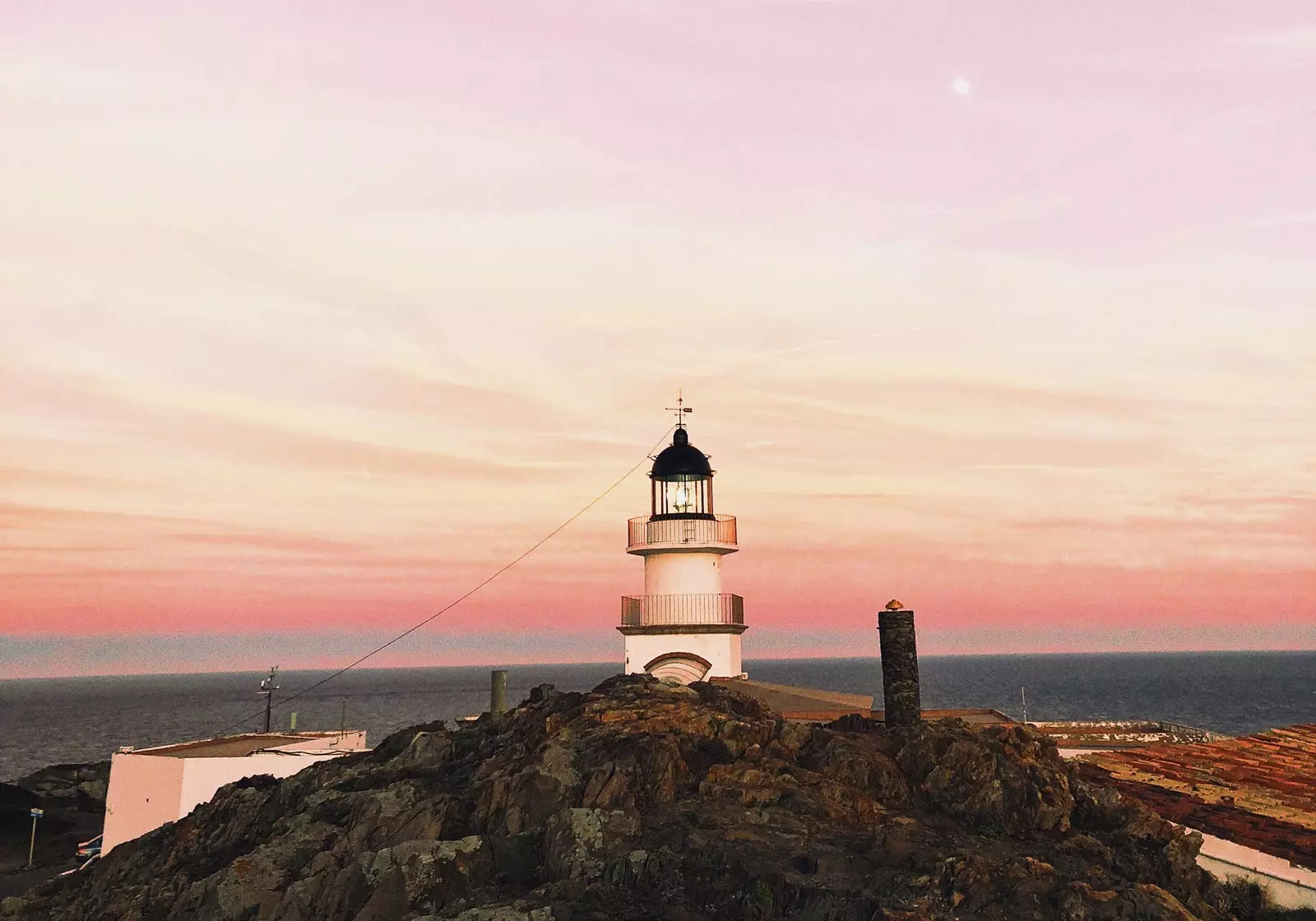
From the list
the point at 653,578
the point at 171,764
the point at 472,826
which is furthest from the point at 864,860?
the point at 171,764

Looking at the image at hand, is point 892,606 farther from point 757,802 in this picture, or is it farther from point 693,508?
point 693,508

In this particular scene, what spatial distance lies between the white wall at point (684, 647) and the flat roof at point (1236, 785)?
13.7 meters

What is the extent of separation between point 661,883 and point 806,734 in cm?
643

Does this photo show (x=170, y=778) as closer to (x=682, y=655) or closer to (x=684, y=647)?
(x=682, y=655)

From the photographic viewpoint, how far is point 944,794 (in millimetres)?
19328

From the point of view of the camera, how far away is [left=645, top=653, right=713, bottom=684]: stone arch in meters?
36.4

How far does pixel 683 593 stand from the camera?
37031mm

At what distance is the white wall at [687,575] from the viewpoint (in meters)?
37.1

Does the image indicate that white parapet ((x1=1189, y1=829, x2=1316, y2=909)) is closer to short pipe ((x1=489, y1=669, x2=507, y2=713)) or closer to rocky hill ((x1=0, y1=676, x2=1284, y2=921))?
rocky hill ((x1=0, y1=676, x2=1284, y2=921))

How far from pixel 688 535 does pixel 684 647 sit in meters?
4.17

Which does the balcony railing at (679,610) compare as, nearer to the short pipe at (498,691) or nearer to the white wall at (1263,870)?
the short pipe at (498,691)

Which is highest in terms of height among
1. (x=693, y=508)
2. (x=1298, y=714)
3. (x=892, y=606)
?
(x=693, y=508)

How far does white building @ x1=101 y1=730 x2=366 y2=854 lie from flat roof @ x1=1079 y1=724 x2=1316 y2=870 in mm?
25656

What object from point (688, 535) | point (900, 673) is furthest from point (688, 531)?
point (900, 673)
